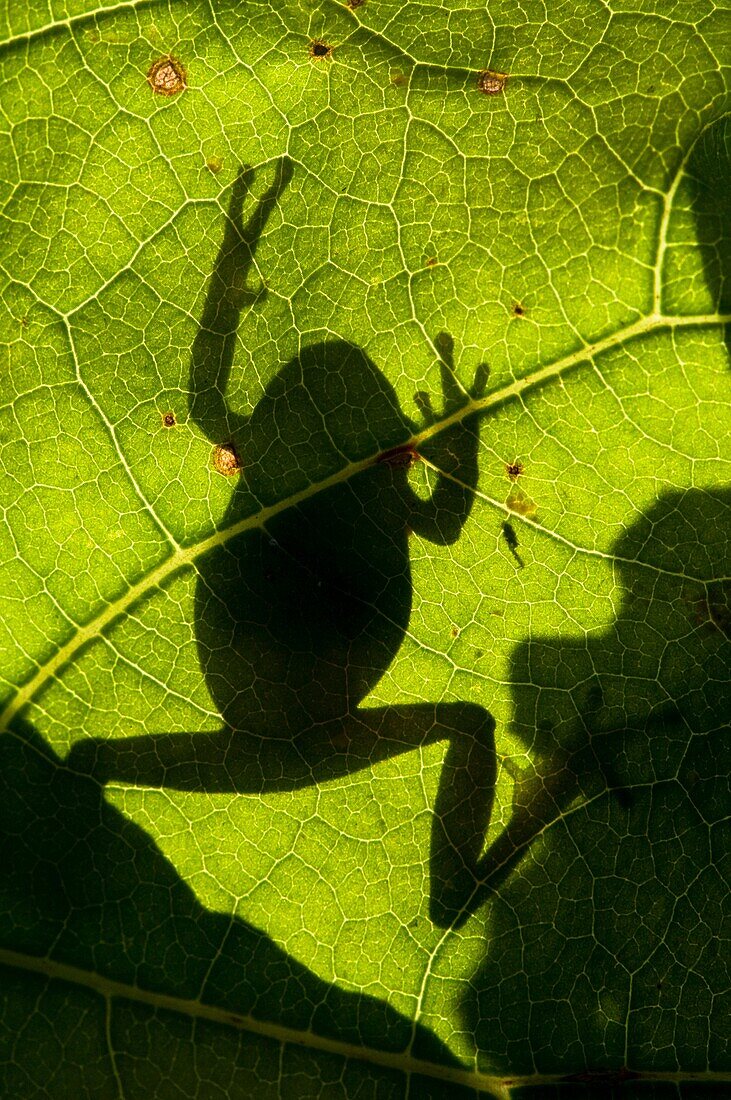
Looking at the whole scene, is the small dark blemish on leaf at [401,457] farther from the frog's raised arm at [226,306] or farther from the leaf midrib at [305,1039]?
the leaf midrib at [305,1039]

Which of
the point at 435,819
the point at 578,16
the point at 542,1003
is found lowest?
the point at 542,1003

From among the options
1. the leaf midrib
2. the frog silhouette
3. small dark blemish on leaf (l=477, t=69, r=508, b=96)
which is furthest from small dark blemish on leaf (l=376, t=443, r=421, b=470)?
the leaf midrib

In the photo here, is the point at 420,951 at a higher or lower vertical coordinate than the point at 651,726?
lower

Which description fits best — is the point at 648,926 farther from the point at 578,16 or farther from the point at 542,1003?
the point at 578,16

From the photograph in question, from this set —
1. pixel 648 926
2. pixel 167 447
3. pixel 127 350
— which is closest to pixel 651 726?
pixel 648 926

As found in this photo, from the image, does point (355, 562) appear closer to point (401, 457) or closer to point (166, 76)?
point (401, 457)

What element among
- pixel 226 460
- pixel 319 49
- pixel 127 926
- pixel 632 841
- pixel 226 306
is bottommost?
pixel 632 841

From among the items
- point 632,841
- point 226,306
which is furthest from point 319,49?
point 632,841
